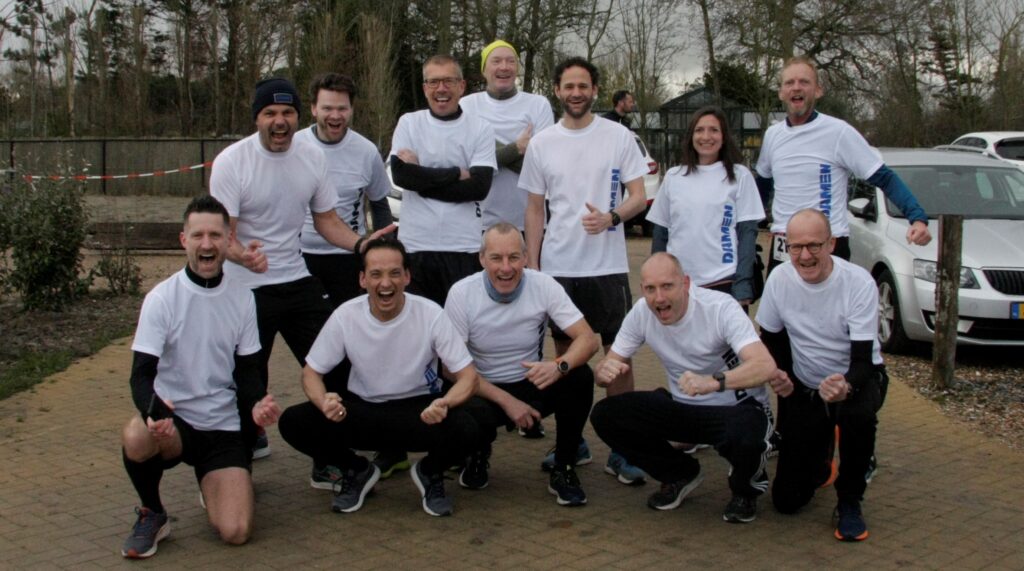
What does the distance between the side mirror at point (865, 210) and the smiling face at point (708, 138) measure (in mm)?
4366

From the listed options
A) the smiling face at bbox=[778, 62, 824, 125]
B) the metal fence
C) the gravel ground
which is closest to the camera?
the smiling face at bbox=[778, 62, 824, 125]

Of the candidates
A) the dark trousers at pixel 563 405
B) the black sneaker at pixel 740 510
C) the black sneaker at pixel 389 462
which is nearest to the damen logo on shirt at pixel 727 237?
the dark trousers at pixel 563 405

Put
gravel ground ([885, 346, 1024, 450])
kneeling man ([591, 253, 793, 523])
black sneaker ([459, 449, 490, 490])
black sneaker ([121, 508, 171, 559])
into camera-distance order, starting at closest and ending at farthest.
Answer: black sneaker ([121, 508, 171, 559]) → kneeling man ([591, 253, 793, 523]) → black sneaker ([459, 449, 490, 490]) → gravel ground ([885, 346, 1024, 450])

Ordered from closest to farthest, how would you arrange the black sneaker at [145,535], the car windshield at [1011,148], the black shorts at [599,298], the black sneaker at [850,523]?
the black sneaker at [145,535], the black sneaker at [850,523], the black shorts at [599,298], the car windshield at [1011,148]

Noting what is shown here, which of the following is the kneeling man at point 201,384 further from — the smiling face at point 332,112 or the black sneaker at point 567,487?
the black sneaker at point 567,487

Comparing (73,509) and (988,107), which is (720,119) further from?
(988,107)

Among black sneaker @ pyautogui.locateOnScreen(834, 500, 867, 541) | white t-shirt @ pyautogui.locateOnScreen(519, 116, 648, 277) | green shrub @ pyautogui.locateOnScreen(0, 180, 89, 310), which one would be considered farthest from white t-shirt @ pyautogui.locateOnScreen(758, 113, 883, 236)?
green shrub @ pyautogui.locateOnScreen(0, 180, 89, 310)

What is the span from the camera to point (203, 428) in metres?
5.19

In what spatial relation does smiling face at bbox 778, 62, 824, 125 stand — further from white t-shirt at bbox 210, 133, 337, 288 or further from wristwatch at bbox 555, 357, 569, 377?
white t-shirt at bbox 210, 133, 337, 288

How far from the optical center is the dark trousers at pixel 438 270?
6422 mm

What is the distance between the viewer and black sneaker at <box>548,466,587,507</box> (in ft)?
18.2

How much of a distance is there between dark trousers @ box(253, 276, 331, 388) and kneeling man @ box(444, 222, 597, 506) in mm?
797

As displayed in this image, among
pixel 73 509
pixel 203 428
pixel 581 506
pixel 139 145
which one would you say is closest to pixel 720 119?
pixel 581 506

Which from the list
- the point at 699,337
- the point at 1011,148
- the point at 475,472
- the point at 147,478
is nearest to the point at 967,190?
the point at 699,337
